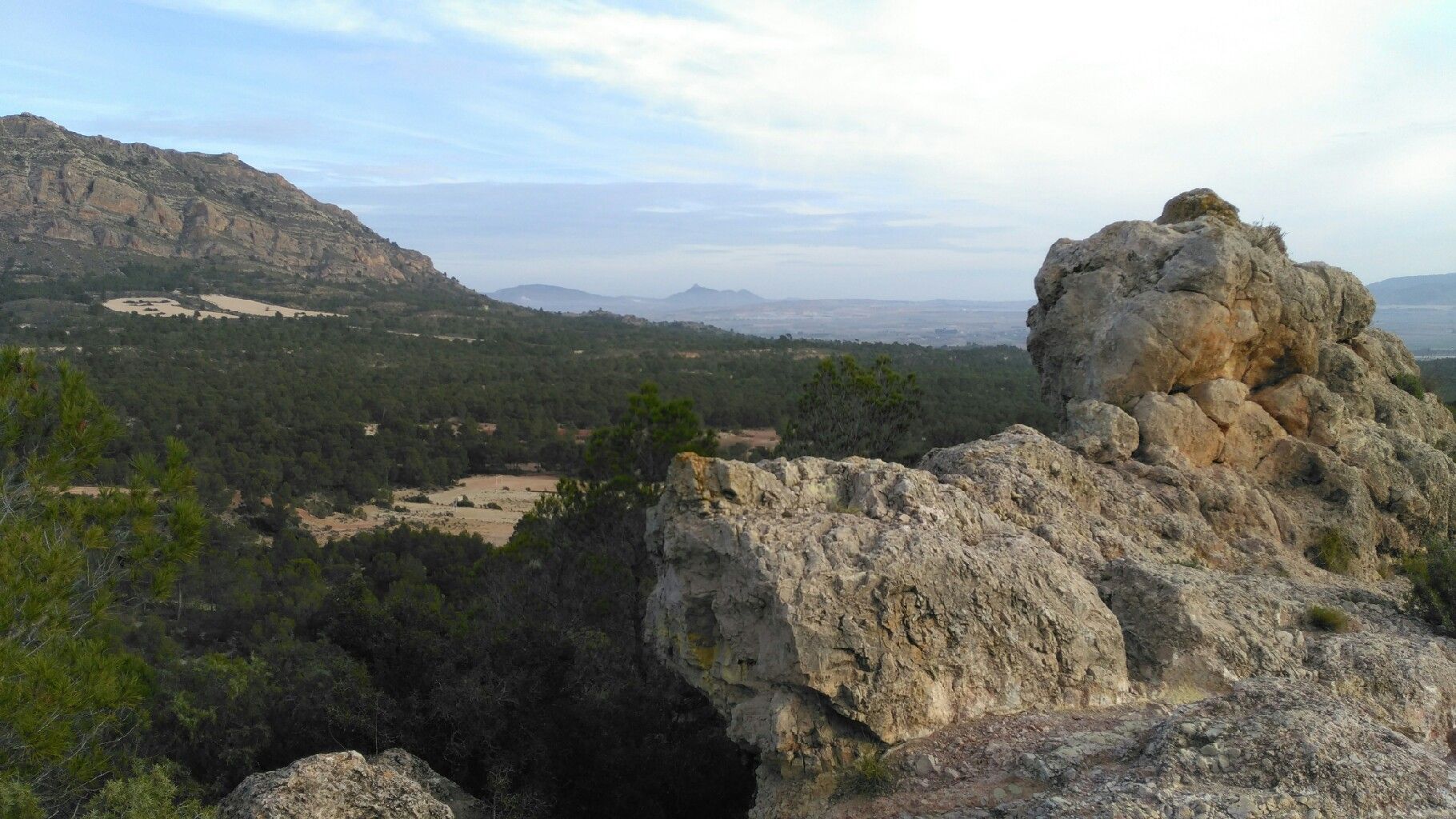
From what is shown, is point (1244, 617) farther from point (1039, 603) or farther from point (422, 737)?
point (422, 737)

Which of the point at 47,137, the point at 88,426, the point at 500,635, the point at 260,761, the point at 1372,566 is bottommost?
the point at 260,761

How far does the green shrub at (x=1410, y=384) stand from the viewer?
1489 cm

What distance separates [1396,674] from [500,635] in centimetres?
845

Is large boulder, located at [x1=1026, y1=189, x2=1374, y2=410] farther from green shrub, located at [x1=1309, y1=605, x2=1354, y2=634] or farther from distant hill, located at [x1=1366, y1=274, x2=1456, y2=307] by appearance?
distant hill, located at [x1=1366, y1=274, x2=1456, y2=307]

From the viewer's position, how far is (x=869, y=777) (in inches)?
252

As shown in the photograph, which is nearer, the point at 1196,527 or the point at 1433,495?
the point at 1196,527

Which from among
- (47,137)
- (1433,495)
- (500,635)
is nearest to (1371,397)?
(1433,495)

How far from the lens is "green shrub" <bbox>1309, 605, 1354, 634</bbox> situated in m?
8.11

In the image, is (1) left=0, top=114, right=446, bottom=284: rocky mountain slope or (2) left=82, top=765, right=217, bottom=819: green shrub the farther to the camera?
(1) left=0, top=114, right=446, bottom=284: rocky mountain slope

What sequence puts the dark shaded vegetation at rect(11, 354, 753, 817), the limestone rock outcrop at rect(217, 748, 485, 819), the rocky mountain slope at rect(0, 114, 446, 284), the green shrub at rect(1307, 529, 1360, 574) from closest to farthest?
the limestone rock outcrop at rect(217, 748, 485, 819) → the dark shaded vegetation at rect(11, 354, 753, 817) → the green shrub at rect(1307, 529, 1360, 574) → the rocky mountain slope at rect(0, 114, 446, 284)

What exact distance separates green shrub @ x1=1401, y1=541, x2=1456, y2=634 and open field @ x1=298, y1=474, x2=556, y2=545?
68.2 ft

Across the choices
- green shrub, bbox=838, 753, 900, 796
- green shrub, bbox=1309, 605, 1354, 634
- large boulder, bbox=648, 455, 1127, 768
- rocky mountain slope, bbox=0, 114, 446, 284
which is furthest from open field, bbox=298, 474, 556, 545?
rocky mountain slope, bbox=0, 114, 446, 284

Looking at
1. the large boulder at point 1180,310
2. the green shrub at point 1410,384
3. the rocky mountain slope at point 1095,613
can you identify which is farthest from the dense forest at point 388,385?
the green shrub at point 1410,384

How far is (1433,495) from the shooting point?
40.0 ft
